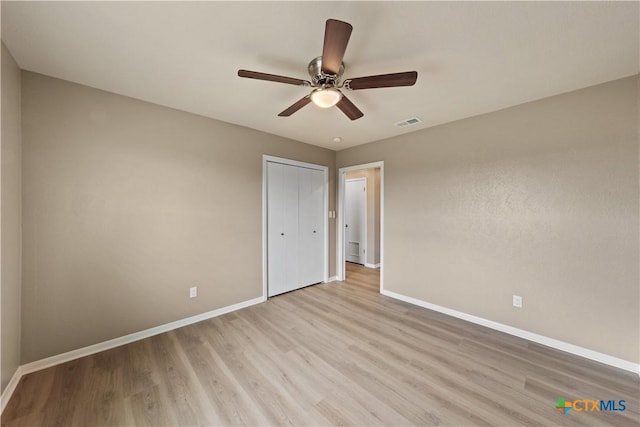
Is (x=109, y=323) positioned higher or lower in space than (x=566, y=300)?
lower

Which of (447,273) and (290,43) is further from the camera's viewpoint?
(447,273)

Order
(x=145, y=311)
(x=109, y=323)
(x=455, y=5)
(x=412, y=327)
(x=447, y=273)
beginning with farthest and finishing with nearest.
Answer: (x=447, y=273), (x=412, y=327), (x=145, y=311), (x=109, y=323), (x=455, y=5)

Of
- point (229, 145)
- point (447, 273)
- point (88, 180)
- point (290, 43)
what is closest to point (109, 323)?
point (88, 180)

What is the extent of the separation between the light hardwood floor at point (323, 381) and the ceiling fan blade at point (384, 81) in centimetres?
214

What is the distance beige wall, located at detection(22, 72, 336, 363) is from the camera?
1.90 metres

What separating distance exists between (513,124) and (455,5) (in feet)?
5.86

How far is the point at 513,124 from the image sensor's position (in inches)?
96.9

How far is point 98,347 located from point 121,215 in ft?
4.00

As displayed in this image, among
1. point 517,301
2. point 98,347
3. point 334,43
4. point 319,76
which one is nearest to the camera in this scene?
point 334,43

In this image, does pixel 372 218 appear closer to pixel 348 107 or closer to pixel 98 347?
pixel 348 107

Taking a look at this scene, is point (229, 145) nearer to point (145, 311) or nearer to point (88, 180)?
point (88, 180)

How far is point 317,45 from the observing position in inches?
61.9

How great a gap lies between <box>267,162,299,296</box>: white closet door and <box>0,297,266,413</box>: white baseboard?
29.3 inches

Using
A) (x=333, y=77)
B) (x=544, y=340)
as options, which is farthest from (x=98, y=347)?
(x=544, y=340)
